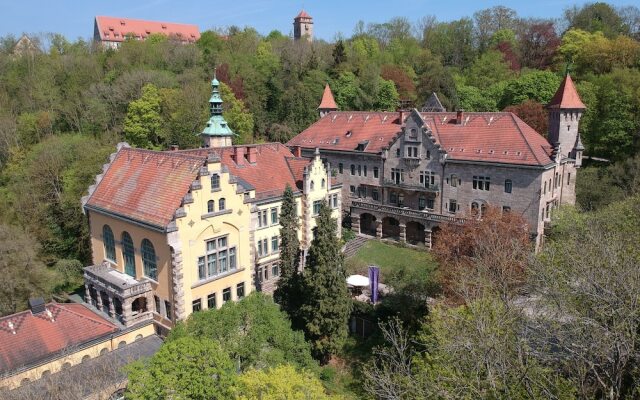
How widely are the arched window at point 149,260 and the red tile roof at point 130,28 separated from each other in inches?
4003

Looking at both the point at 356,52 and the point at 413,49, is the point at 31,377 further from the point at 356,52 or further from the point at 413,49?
the point at 413,49

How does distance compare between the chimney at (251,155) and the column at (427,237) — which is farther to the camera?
the column at (427,237)

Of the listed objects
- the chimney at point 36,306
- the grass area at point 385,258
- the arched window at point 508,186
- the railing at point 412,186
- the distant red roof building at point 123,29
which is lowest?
the grass area at point 385,258

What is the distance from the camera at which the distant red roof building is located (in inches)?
4879

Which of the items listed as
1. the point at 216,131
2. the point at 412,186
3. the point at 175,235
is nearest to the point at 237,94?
the point at 216,131

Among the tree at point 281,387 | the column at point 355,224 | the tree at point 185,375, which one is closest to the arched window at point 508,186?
the column at point 355,224

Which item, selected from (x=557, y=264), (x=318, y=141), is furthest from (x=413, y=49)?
(x=557, y=264)

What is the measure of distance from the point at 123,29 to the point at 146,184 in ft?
356

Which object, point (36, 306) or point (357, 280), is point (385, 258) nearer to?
point (357, 280)

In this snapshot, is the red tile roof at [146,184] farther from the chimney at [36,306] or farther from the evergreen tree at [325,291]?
the evergreen tree at [325,291]

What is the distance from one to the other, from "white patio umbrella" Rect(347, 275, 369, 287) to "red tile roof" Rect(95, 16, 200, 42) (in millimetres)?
101957

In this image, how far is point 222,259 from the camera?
1395 inches

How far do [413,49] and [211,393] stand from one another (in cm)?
10115

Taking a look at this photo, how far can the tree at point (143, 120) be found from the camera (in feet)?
219
